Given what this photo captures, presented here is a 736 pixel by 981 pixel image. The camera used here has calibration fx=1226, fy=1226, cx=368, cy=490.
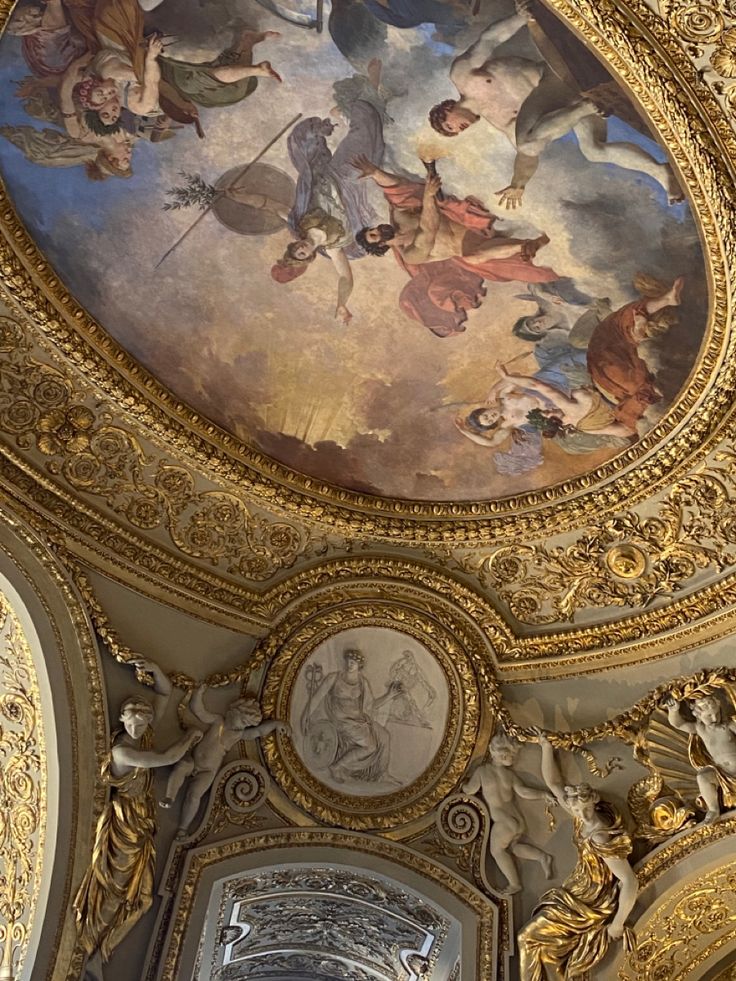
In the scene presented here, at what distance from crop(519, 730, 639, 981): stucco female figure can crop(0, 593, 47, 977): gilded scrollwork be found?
458 cm

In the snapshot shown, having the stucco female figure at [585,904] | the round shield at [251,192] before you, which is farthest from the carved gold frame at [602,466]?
the stucco female figure at [585,904]

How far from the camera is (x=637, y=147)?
983cm

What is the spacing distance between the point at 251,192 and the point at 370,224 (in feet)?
3.65

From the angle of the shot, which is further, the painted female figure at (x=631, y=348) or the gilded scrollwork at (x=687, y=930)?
the gilded scrollwork at (x=687, y=930)

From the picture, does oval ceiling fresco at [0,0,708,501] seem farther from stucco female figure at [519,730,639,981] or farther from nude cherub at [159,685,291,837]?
stucco female figure at [519,730,639,981]

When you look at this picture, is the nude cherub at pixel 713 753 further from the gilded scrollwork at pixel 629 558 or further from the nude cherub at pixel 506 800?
the nude cherub at pixel 506 800

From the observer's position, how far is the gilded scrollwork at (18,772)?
11008 millimetres

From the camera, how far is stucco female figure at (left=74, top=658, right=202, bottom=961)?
35.2 feet

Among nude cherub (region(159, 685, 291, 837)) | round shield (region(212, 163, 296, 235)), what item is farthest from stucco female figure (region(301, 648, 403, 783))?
round shield (region(212, 163, 296, 235))

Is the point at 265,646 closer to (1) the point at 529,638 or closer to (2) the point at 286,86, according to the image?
(1) the point at 529,638

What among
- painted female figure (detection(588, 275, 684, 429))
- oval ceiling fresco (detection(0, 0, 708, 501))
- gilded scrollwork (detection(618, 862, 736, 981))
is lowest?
gilded scrollwork (detection(618, 862, 736, 981))

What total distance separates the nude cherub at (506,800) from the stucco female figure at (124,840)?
3.05 metres

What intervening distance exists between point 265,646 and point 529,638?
268 centimetres

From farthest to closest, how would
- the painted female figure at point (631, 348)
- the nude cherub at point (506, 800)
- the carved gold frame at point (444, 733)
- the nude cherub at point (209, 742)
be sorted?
the carved gold frame at point (444, 733), the nude cherub at point (506, 800), the nude cherub at point (209, 742), the painted female figure at point (631, 348)
